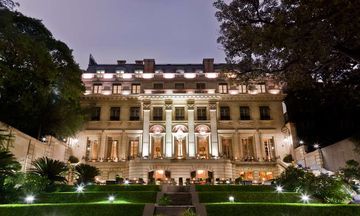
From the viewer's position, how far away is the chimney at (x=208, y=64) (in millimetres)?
40188

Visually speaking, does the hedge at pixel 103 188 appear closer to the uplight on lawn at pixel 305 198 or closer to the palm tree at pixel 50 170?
the palm tree at pixel 50 170

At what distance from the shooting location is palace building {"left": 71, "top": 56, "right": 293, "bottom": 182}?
34.3 metres

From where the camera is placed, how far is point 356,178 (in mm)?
17484

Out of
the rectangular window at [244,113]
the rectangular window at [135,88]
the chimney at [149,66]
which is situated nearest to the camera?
the rectangular window at [244,113]

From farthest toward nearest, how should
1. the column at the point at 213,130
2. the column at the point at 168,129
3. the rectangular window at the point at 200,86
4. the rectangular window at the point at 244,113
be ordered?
the rectangular window at the point at 200,86 < the rectangular window at the point at 244,113 < the column at the point at 168,129 < the column at the point at 213,130

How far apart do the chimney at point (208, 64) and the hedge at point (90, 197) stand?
2667 centimetres

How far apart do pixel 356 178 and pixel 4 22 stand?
2143 centimetres

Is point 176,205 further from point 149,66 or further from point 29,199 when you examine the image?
point 149,66

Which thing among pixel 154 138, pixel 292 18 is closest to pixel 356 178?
pixel 292 18

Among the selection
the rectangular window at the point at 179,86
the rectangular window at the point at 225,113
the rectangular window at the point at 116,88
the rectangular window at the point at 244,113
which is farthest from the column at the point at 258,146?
the rectangular window at the point at 116,88

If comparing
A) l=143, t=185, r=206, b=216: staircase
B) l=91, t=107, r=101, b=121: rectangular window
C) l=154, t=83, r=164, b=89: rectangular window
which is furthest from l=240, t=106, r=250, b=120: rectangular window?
l=91, t=107, r=101, b=121: rectangular window

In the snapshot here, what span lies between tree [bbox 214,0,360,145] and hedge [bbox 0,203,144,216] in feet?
31.0

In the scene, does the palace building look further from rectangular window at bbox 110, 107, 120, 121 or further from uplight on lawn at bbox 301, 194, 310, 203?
uplight on lawn at bbox 301, 194, 310, 203

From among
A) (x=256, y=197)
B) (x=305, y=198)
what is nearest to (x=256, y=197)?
(x=256, y=197)
